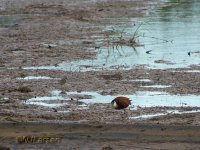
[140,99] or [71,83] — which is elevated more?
[71,83]

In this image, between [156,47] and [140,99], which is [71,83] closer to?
[140,99]

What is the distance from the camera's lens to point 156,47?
18.4 meters

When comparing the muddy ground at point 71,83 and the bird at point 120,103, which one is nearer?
the muddy ground at point 71,83

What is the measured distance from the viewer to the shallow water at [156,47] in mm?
15047

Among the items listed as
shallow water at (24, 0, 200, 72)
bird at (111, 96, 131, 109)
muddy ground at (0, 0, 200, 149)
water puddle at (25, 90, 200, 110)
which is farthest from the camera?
shallow water at (24, 0, 200, 72)

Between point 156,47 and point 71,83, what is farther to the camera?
point 156,47

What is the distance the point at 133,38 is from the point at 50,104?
8670 mm

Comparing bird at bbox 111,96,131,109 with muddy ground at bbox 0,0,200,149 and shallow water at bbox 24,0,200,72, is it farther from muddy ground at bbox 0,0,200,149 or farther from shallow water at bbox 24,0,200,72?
shallow water at bbox 24,0,200,72

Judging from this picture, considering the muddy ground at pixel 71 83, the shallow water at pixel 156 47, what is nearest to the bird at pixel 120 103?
the muddy ground at pixel 71 83

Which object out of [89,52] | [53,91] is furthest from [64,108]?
[89,52]

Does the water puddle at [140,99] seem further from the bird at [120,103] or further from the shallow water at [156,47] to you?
the shallow water at [156,47]

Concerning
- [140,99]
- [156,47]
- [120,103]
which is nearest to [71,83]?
[140,99]

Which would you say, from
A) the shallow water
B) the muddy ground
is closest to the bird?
the muddy ground

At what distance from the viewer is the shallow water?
15.0m
